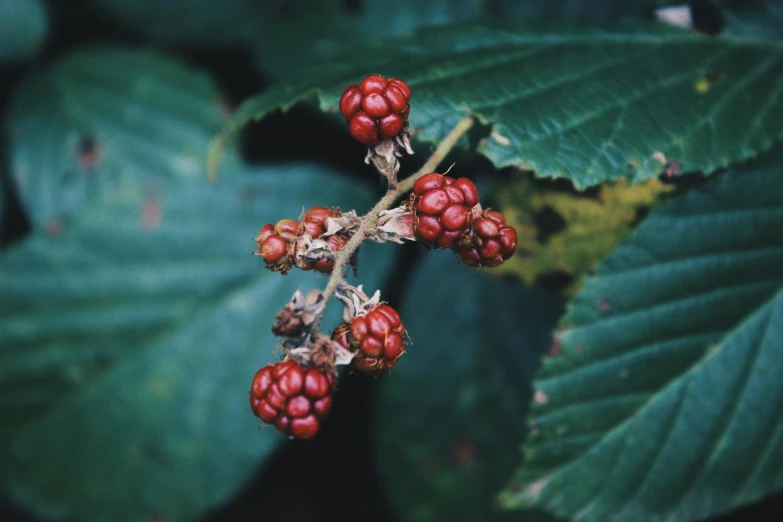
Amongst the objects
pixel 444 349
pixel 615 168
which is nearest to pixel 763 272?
pixel 615 168

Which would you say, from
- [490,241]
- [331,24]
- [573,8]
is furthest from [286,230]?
[331,24]

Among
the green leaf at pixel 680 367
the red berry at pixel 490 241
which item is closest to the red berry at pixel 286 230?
the red berry at pixel 490 241

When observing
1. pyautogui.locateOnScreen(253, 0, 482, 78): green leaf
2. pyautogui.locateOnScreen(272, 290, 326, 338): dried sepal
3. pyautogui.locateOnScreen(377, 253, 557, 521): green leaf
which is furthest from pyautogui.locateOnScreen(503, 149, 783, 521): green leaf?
pyautogui.locateOnScreen(253, 0, 482, 78): green leaf

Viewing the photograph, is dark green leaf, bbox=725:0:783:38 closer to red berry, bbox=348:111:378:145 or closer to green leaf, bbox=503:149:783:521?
green leaf, bbox=503:149:783:521

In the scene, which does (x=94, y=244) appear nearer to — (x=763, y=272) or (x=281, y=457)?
(x=281, y=457)

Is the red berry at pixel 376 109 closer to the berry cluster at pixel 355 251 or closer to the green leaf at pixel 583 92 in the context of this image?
the berry cluster at pixel 355 251

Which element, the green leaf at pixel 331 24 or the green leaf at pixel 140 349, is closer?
the green leaf at pixel 140 349
